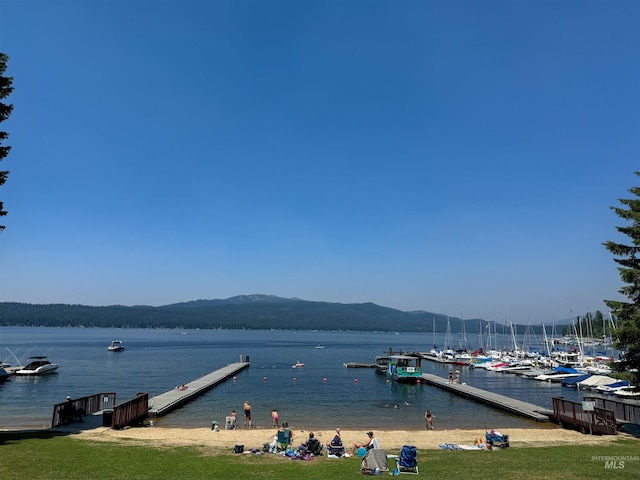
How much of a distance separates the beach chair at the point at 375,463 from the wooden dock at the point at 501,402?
21.4m

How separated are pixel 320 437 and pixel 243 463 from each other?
27.9 ft

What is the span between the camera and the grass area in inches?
579

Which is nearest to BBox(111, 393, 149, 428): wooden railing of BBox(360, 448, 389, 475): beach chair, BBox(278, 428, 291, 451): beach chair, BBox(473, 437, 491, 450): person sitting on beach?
BBox(278, 428, 291, 451): beach chair

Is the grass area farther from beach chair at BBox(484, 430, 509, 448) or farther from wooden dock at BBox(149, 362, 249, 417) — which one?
wooden dock at BBox(149, 362, 249, 417)

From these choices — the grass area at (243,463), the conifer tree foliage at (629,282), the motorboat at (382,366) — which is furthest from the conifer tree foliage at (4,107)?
the motorboat at (382,366)

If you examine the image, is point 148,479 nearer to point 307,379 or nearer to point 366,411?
point 366,411

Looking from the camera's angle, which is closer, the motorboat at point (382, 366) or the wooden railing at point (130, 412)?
the wooden railing at point (130, 412)

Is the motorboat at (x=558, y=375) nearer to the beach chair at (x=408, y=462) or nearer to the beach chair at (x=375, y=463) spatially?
the beach chair at (x=408, y=462)

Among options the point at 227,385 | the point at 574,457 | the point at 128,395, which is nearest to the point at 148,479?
the point at 574,457

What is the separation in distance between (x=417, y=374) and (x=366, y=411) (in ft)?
77.0

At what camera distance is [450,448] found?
20656 mm

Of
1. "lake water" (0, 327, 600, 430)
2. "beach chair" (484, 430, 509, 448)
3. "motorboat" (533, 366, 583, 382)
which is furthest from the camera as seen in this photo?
"motorboat" (533, 366, 583, 382)

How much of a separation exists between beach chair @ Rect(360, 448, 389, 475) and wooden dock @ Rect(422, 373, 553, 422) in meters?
21.4

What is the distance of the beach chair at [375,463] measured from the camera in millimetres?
15315
